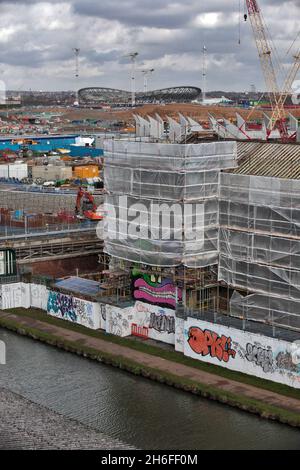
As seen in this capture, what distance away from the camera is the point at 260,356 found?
745 inches

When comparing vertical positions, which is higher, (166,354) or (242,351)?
(242,351)

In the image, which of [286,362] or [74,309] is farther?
[74,309]

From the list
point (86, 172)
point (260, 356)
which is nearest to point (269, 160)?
point (260, 356)

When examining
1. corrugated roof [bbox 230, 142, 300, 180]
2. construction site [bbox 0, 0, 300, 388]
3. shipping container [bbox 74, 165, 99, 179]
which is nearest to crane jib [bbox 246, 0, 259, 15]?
shipping container [bbox 74, 165, 99, 179]

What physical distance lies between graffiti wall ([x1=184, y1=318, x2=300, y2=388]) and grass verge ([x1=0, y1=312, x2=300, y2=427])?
128 centimetres

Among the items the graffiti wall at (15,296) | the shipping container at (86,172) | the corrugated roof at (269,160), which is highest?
the corrugated roof at (269,160)

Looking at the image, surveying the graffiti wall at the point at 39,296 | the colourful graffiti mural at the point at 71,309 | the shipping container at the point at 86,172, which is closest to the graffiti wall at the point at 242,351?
the colourful graffiti mural at the point at 71,309

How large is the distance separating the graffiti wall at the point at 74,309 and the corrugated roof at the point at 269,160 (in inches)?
235

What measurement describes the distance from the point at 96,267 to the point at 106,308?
6317 mm

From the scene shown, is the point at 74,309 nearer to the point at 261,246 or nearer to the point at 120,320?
the point at 120,320

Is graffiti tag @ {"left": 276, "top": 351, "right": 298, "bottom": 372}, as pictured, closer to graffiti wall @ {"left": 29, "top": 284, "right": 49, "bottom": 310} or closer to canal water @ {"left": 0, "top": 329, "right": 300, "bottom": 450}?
canal water @ {"left": 0, "top": 329, "right": 300, "bottom": 450}

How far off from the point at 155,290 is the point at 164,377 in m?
3.97

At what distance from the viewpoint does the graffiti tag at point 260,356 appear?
18719 millimetres

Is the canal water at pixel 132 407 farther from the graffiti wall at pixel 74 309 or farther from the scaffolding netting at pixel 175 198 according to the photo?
the scaffolding netting at pixel 175 198
